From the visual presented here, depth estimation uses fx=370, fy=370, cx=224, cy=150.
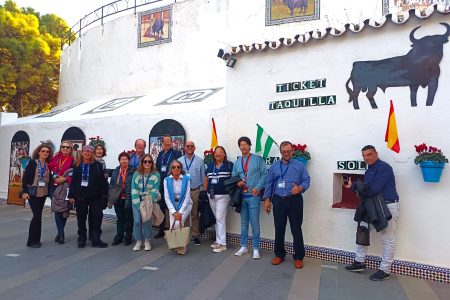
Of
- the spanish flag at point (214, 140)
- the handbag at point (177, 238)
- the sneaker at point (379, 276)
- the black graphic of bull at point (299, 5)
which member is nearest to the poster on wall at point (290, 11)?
the black graphic of bull at point (299, 5)

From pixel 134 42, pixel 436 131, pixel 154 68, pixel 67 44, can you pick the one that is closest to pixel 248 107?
pixel 436 131

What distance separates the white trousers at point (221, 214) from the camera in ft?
18.4

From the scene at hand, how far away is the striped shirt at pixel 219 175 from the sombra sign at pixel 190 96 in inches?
116

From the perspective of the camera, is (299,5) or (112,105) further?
(112,105)

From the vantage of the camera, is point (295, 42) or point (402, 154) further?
point (295, 42)

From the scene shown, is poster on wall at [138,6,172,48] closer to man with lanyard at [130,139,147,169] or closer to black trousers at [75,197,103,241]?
man with lanyard at [130,139,147,169]

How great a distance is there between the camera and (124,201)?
232 inches

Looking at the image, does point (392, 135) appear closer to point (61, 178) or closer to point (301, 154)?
point (301, 154)

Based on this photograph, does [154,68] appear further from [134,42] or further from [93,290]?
[93,290]

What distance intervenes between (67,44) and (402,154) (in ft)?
44.7

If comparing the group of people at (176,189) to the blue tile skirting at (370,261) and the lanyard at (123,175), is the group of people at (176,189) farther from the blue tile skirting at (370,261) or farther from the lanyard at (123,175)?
the blue tile skirting at (370,261)

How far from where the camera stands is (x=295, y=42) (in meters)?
5.64

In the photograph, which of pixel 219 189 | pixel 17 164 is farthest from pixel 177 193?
pixel 17 164

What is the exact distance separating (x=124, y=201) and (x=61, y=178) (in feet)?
3.46
